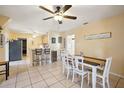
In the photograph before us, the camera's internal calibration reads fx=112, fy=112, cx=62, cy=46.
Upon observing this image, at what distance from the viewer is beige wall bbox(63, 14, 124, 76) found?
146 inches

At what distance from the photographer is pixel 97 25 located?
15.1 ft

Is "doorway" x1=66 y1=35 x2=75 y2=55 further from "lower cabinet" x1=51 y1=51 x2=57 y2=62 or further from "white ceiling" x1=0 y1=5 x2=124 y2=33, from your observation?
"white ceiling" x1=0 y1=5 x2=124 y2=33

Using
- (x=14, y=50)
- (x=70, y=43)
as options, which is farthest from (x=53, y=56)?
(x=14, y=50)

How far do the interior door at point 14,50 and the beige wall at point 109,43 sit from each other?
469 cm

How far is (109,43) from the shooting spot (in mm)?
4105

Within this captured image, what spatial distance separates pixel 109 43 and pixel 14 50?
19.8 ft

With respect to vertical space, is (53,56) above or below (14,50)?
below

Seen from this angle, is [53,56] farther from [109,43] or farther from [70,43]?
[109,43]

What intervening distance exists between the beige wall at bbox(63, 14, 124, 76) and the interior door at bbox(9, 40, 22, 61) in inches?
185

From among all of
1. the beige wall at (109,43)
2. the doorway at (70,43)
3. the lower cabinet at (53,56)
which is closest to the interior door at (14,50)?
the lower cabinet at (53,56)
